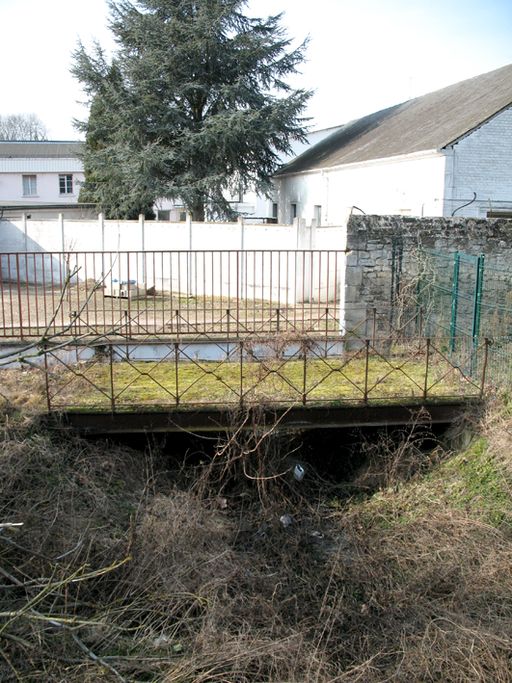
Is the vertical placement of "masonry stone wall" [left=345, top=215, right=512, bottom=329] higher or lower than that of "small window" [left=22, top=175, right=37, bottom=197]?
lower

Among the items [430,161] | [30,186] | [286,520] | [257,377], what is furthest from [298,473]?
[30,186]

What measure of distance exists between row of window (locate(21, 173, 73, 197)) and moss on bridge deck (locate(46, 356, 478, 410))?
1144 inches

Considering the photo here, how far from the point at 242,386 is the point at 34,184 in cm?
3185

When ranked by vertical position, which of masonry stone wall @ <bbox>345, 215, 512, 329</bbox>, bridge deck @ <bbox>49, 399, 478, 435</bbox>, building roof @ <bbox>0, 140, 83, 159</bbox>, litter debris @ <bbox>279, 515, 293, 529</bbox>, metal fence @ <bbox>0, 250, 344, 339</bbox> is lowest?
litter debris @ <bbox>279, 515, 293, 529</bbox>

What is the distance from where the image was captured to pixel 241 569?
20.2ft

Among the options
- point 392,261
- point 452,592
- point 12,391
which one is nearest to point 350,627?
point 452,592

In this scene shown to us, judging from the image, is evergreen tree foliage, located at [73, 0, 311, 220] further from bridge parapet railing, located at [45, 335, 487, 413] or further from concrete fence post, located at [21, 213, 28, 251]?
bridge parapet railing, located at [45, 335, 487, 413]

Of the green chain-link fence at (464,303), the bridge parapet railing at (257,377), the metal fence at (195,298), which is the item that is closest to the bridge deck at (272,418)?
the bridge parapet railing at (257,377)

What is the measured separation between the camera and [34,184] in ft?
119

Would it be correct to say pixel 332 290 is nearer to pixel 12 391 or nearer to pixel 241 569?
pixel 12 391

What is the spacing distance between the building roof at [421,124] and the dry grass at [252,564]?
10.2 metres

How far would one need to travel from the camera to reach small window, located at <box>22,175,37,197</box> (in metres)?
36.1

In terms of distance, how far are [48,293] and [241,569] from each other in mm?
12553

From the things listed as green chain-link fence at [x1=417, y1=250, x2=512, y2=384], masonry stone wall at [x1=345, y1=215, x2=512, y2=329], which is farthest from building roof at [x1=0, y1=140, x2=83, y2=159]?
green chain-link fence at [x1=417, y1=250, x2=512, y2=384]
